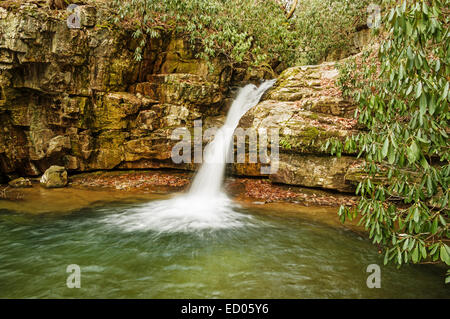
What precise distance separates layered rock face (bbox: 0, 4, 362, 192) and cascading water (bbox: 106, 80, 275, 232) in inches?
31.7

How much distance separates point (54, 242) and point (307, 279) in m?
5.05

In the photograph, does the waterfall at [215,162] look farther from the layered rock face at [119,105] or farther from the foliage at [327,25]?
the foliage at [327,25]

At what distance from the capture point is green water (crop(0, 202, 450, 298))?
142 inches

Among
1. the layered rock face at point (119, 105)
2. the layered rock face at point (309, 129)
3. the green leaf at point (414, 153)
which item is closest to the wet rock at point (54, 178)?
the layered rock face at point (119, 105)

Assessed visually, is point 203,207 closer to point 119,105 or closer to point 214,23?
point 119,105

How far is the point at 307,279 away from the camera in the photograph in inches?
154

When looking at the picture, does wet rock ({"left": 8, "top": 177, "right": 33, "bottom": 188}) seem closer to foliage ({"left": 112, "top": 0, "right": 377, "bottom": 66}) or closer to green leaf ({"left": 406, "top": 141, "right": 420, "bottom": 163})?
foliage ({"left": 112, "top": 0, "right": 377, "bottom": 66})

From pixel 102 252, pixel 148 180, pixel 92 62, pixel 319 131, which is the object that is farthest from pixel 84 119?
pixel 319 131

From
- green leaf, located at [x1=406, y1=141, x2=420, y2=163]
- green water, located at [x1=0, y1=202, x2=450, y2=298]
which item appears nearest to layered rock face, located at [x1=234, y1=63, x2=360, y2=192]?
green water, located at [x1=0, y1=202, x2=450, y2=298]

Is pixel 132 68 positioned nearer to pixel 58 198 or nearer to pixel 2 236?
pixel 58 198

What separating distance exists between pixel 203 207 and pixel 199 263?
11.5ft

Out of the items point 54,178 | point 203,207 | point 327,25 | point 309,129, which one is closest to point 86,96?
point 54,178

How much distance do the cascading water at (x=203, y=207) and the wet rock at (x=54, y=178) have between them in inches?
168


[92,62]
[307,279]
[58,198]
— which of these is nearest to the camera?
[307,279]
